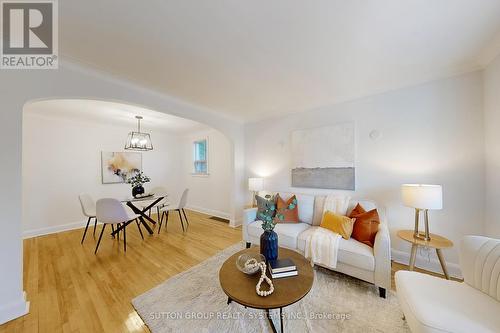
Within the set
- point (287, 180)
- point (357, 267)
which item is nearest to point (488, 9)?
point (357, 267)

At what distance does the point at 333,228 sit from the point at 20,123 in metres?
3.39

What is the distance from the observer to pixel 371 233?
6.39 ft

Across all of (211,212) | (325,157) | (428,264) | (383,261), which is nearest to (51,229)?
(211,212)

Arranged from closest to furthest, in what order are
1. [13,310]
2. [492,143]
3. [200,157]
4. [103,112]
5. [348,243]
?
[13,310]
[492,143]
[348,243]
[103,112]
[200,157]

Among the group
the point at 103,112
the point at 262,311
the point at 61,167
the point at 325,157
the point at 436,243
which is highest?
the point at 103,112

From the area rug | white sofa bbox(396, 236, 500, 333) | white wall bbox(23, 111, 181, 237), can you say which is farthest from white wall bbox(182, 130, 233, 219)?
white sofa bbox(396, 236, 500, 333)

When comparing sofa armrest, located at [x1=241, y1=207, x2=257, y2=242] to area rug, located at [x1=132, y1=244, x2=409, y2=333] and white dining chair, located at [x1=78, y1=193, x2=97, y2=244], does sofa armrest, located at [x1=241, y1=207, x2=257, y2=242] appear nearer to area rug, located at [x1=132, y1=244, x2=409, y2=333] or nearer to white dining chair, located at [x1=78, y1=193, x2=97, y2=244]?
area rug, located at [x1=132, y1=244, x2=409, y2=333]

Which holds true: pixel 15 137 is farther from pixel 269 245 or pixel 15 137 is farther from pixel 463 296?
pixel 463 296

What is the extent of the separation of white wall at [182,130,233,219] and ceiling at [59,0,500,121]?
2276 millimetres

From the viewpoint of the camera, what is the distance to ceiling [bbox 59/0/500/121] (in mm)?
Answer: 1237

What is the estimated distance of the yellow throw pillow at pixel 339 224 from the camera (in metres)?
2.07

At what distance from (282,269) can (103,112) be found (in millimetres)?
4043

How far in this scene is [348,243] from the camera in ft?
6.37

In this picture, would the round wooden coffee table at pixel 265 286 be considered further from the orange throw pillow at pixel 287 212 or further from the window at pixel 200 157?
the window at pixel 200 157
